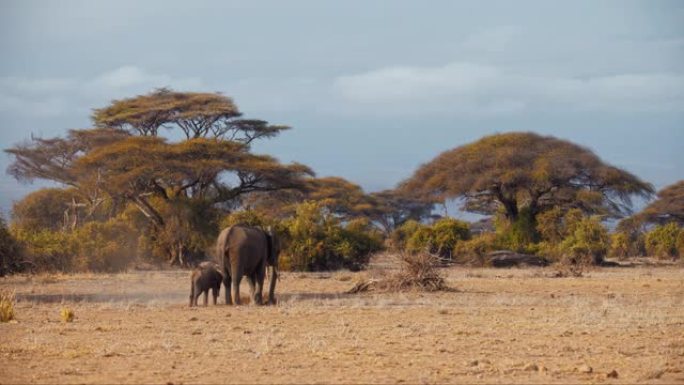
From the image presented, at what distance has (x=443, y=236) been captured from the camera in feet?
135

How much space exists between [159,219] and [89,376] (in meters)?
27.5

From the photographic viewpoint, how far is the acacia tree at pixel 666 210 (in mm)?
56062

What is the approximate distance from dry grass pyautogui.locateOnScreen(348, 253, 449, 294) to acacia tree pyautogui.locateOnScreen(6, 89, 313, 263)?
47.0 ft

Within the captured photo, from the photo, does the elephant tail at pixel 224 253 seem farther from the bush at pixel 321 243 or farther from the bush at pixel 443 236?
the bush at pixel 443 236

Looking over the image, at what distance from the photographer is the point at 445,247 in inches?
1623

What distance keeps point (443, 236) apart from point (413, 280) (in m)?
17.0

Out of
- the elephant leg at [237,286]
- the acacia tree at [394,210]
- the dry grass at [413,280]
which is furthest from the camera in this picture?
the acacia tree at [394,210]

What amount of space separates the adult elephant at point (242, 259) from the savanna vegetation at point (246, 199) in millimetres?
9159

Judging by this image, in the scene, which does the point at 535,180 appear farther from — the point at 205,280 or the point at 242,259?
the point at 205,280

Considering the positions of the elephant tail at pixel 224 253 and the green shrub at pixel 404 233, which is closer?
the elephant tail at pixel 224 253

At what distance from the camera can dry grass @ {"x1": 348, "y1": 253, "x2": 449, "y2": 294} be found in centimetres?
2422

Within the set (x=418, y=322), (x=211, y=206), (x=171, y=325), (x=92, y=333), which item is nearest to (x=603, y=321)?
(x=418, y=322)

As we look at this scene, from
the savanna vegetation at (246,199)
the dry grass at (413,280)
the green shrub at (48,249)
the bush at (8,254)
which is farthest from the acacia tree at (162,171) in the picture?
the dry grass at (413,280)

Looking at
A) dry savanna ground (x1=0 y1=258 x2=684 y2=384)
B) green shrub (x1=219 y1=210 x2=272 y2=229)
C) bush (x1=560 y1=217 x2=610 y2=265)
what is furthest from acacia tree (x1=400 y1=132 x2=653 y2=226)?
dry savanna ground (x1=0 y1=258 x2=684 y2=384)
